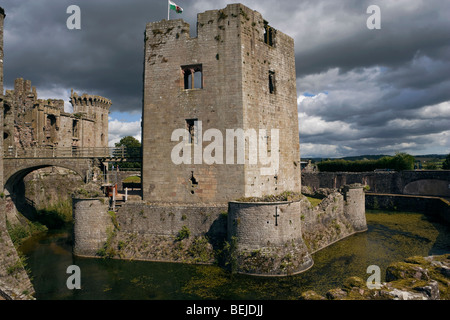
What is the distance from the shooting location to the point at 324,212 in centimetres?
1764

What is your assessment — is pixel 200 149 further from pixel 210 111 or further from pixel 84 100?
pixel 84 100

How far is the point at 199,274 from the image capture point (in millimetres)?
12477

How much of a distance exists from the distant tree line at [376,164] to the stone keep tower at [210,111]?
84.4 ft

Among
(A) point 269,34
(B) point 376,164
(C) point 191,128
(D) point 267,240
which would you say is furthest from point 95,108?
(B) point 376,164

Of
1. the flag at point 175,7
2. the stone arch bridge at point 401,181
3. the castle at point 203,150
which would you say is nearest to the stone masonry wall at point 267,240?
the castle at point 203,150

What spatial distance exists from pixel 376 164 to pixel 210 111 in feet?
102

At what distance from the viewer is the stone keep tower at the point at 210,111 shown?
49.1 feet

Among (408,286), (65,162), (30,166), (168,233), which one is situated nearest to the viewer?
(408,286)

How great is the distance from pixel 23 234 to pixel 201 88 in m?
15.5

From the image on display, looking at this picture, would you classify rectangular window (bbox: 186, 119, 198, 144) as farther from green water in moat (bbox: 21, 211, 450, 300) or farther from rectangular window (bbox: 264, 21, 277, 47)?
rectangular window (bbox: 264, 21, 277, 47)

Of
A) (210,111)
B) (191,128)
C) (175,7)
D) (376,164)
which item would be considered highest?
(175,7)

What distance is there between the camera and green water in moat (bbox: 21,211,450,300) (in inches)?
430

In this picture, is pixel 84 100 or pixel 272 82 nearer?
pixel 272 82
